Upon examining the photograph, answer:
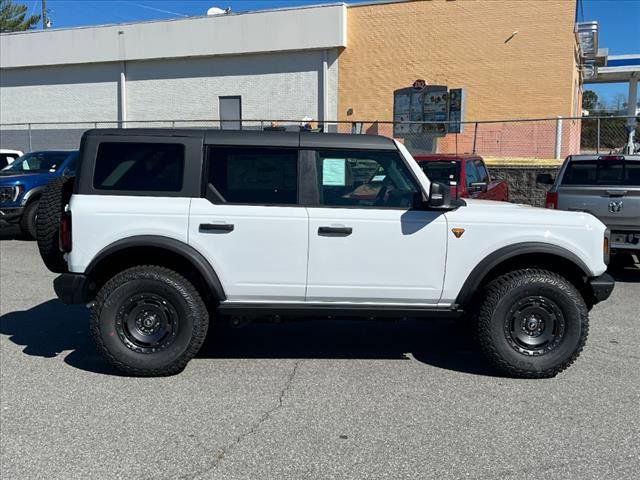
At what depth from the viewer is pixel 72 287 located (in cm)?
488

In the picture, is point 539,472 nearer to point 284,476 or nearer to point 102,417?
point 284,476

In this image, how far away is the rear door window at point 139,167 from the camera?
495 cm

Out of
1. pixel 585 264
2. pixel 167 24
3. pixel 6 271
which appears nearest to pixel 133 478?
pixel 585 264

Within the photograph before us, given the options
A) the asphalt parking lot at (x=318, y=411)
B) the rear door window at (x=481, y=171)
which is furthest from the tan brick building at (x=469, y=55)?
the asphalt parking lot at (x=318, y=411)

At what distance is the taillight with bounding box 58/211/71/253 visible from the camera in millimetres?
4871

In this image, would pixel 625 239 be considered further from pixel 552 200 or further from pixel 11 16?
pixel 11 16

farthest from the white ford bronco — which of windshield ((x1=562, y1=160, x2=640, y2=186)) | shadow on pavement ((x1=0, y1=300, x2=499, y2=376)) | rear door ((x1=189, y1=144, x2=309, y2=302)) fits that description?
windshield ((x1=562, y1=160, x2=640, y2=186))

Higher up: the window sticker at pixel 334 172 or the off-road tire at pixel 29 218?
the window sticker at pixel 334 172

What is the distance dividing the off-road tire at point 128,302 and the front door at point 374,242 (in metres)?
0.95

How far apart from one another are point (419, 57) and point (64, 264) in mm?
19230

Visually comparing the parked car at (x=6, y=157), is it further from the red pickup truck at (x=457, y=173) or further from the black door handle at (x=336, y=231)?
the black door handle at (x=336, y=231)

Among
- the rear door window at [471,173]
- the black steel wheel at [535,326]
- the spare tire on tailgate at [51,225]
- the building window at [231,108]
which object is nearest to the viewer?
the black steel wheel at [535,326]

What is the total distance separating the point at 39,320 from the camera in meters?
6.67

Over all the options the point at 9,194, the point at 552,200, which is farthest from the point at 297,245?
the point at 9,194
